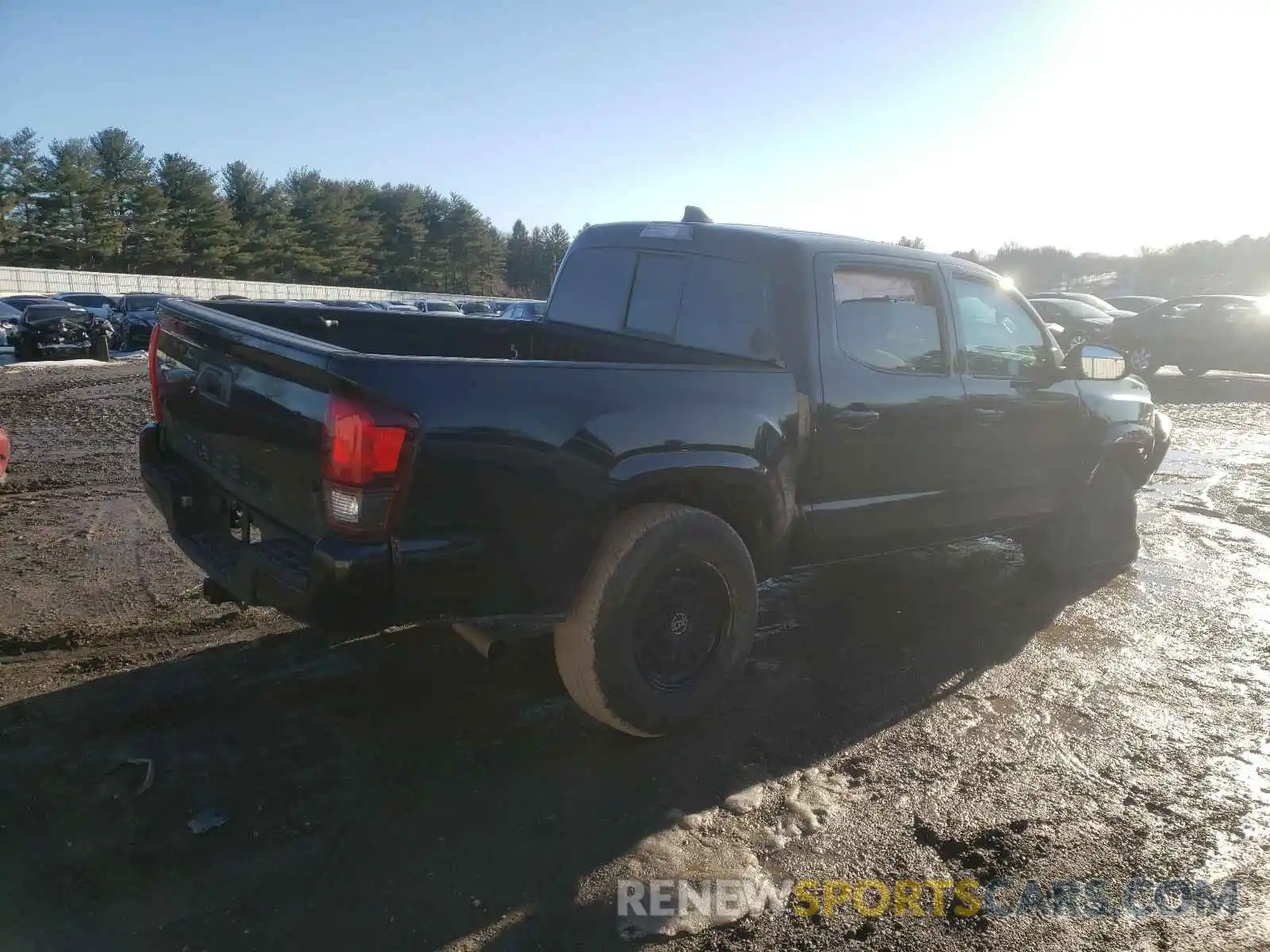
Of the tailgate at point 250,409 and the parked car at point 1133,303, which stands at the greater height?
the parked car at point 1133,303

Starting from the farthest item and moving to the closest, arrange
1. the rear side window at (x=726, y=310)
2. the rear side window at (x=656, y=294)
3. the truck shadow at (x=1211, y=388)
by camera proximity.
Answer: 1. the truck shadow at (x=1211, y=388)
2. the rear side window at (x=656, y=294)
3. the rear side window at (x=726, y=310)

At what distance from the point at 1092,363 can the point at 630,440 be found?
320cm

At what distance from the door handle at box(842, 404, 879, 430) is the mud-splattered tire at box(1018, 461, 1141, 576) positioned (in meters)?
2.07

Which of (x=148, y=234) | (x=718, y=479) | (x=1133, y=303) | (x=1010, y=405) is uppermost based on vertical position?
(x=148, y=234)

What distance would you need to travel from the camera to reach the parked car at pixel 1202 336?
17.5 metres

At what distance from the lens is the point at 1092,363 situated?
201 inches

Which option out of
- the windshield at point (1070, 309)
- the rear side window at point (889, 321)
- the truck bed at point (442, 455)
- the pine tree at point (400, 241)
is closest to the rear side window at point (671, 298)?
the truck bed at point (442, 455)

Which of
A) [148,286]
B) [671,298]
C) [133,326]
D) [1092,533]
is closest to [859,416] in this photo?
[671,298]

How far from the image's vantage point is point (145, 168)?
62.3 metres

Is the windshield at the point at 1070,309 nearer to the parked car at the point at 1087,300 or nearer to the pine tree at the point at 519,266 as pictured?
the parked car at the point at 1087,300

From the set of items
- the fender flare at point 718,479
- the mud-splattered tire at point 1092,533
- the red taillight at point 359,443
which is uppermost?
the red taillight at point 359,443

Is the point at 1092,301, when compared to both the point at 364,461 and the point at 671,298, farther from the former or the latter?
the point at 364,461

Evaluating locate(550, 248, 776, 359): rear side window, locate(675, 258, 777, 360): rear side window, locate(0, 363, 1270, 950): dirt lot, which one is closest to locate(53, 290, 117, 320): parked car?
locate(0, 363, 1270, 950): dirt lot

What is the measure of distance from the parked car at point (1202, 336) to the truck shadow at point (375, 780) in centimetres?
1621
